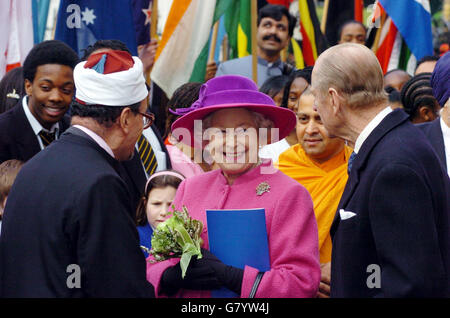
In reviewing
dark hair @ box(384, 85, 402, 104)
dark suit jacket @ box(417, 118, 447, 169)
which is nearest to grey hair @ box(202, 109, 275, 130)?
dark suit jacket @ box(417, 118, 447, 169)

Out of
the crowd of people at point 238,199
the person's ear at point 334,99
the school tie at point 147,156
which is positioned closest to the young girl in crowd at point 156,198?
the school tie at point 147,156

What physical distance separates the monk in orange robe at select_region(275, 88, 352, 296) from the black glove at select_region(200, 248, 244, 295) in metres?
1.16

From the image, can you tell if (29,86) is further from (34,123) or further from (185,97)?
(185,97)

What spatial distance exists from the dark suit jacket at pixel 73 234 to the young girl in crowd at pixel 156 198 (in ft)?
6.06

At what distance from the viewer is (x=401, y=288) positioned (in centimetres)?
294

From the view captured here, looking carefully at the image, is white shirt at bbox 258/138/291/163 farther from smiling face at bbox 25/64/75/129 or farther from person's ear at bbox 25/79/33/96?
person's ear at bbox 25/79/33/96

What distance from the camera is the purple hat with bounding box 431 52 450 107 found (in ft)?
16.1

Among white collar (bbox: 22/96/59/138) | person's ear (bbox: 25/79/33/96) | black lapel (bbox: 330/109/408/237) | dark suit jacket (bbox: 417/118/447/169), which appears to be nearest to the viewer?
black lapel (bbox: 330/109/408/237)

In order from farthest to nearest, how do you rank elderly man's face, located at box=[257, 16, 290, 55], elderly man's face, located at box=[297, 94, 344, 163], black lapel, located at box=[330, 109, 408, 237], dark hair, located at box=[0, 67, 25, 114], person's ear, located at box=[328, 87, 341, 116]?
elderly man's face, located at box=[257, 16, 290, 55], dark hair, located at box=[0, 67, 25, 114], elderly man's face, located at box=[297, 94, 344, 163], person's ear, located at box=[328, 87, 341, 116], black lapel, located at box=[330, 109, 408, 237]

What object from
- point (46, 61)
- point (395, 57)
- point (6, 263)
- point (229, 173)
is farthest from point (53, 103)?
point (395, 57)

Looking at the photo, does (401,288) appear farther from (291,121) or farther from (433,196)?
(291,121)

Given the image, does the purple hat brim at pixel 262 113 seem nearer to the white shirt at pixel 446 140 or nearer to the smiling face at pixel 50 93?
the smiling face at pixel 50 93

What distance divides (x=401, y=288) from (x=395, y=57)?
6.17m
